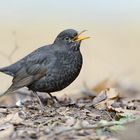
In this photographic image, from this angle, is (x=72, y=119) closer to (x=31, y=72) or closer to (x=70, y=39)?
(x=31, y=72)

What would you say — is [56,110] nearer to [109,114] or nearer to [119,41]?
[109,114]

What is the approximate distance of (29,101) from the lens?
34.2ft

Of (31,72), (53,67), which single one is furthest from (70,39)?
(31,72)

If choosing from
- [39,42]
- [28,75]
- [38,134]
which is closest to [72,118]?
[38,134]

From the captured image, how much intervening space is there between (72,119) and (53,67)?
1501 mm

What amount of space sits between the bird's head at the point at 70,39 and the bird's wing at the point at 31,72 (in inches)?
A: 13.9

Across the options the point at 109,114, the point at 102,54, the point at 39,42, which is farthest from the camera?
the point at 39,42

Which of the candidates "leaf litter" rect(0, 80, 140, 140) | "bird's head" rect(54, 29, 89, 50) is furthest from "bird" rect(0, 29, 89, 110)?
"leaf litter" rect(0, 80, 140, 140)

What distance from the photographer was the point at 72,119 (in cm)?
830

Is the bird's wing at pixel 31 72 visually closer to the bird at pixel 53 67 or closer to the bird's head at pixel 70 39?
the bird at pixel 53 67

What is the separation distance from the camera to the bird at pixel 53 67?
964cm

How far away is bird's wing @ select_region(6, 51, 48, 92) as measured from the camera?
9766 mm

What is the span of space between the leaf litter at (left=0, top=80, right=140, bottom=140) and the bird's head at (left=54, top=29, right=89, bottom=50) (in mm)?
747

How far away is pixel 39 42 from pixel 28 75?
7.46 meters
